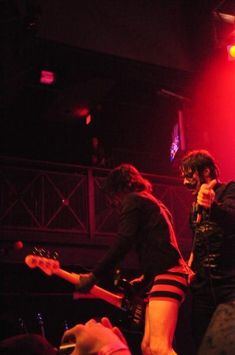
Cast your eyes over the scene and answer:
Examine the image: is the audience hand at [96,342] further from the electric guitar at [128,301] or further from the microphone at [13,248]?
the microphone at [13,248]

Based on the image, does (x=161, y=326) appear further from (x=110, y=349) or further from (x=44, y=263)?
(x=110, y=349)

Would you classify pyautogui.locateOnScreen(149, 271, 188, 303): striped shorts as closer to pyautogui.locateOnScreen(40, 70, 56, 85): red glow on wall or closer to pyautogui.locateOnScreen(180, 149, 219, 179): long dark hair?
pyautogui.locateOnScreen(180, 149, 219, 179): long dark hair

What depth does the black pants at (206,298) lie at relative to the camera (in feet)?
9.73

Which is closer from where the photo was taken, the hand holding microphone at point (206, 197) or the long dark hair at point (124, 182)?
the hand holding microphone at point (206, 197)

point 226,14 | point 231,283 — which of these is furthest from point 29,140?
point 231,283

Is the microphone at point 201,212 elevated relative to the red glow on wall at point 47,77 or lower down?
lower down

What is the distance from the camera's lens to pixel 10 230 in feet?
27.8

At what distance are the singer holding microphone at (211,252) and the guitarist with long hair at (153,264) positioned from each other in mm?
131

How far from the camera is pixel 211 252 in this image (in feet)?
10.2

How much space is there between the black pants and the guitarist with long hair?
14 centimetres

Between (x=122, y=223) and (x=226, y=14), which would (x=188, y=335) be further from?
(x=122, y=223)

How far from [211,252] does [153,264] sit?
0.45 metres

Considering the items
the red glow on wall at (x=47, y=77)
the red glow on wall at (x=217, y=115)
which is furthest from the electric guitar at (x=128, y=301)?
the red glow on wall at (x=47, y=77)

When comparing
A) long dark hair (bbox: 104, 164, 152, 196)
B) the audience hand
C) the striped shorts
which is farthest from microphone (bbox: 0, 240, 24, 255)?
the audience hand
